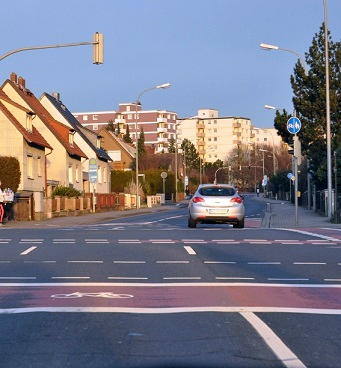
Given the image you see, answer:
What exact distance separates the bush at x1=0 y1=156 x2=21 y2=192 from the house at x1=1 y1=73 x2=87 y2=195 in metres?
12.6

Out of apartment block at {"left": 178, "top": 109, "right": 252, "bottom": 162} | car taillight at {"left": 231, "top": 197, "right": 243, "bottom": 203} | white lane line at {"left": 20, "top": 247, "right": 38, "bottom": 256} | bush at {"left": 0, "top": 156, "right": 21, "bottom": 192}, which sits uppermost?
apartment block at {"left": 178, "top": 109, "right": 252, "bottom": 162}

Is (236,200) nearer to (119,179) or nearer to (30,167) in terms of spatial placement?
(30,167)

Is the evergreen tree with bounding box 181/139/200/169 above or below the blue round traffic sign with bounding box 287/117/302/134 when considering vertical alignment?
above

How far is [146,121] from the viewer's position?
173m

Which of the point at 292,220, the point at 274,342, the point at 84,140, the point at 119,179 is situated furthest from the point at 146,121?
the point at 274,342

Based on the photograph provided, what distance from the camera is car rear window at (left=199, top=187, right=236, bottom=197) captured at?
26438 mm

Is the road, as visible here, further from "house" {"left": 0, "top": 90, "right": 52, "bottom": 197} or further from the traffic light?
"house" {"left": 0, "top": 90, "right": 52, "bottom": 197}

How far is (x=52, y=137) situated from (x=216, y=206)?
3214 cm

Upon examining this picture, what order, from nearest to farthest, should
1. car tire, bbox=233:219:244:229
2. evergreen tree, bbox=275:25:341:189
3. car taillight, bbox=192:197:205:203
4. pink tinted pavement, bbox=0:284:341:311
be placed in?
pink tinted pavement, bbox=0:284:341:311
car taillight, bbox=192:197:205:203
car tire, bbox=233:219:244:229
evergreen tree, bbox=275:25:341:189

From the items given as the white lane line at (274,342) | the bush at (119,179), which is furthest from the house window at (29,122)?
the white lane line at (274,342)

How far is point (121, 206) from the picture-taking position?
64625mm

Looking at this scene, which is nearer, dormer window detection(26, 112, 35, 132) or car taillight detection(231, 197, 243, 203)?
car taillight detection(231, 197, 243, 203)

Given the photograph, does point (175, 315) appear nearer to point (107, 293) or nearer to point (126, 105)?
point (107, 293)

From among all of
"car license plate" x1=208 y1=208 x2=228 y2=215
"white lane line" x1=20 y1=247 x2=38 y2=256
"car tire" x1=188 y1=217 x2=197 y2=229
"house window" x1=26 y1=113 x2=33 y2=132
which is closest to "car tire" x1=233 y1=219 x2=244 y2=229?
"car license plate" x1=208 y1=208 x2=228 y2=215
